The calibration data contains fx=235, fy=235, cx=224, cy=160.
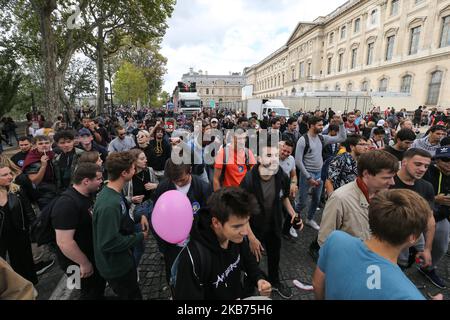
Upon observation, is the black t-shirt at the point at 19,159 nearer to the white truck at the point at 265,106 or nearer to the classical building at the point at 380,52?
the white truck at the point at 265,106

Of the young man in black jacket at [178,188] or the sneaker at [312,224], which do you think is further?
the sneaker at [312,224]

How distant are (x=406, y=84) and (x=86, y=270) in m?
38.1

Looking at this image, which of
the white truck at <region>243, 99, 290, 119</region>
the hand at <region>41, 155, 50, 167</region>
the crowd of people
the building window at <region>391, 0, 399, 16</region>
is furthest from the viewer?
the building window at <region>391, 0, 399, 16</region>

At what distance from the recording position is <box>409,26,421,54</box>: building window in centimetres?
2824

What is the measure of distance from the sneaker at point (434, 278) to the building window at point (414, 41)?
3539cm

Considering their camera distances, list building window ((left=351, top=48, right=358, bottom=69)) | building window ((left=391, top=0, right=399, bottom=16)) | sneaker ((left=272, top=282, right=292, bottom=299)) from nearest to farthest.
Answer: sneaker ((left=272, top=282, right=292, bottom=299)), building window ((left=391, top=0, right=399, bottom=16)), building window ((left=351, top=48, right=358, bottom=69))

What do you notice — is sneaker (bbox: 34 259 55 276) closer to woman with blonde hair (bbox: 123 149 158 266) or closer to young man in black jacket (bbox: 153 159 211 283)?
woman with blonde hair (bbox: 123 149 158 266)

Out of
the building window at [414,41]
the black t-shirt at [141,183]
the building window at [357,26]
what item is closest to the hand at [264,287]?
the black t-shirt at [141,183]

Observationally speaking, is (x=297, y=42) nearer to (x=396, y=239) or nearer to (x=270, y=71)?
(x=270, y=71)

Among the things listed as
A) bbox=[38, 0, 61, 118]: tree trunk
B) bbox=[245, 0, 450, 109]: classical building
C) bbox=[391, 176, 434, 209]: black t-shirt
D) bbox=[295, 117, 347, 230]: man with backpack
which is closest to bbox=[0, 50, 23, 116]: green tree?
bbox=[38, 0, 61, 118]: tree trunk

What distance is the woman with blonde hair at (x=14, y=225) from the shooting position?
258cm

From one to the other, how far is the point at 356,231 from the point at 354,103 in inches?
979

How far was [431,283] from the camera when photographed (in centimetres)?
319

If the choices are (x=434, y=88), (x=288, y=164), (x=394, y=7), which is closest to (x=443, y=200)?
(x=288, y=164)
